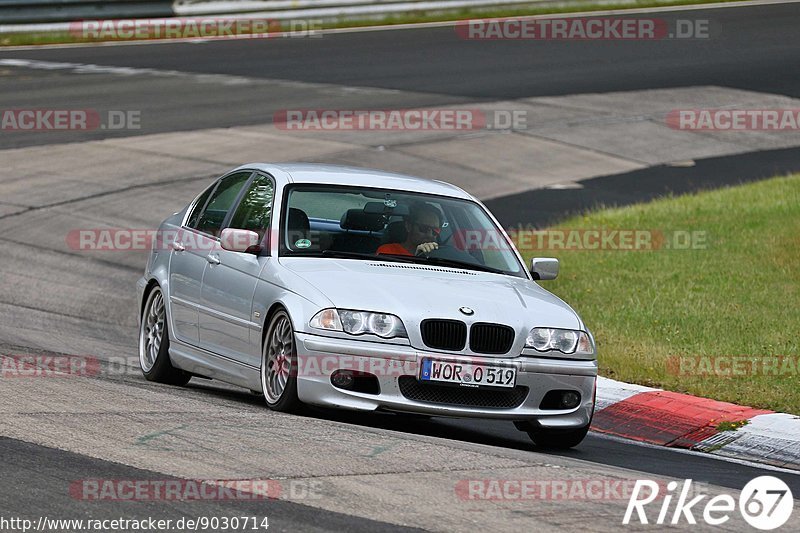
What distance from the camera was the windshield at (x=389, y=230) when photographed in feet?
30.7

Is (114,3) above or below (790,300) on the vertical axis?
above

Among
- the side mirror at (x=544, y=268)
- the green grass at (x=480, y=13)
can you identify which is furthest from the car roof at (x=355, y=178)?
the green grass at (x=480, y=13)

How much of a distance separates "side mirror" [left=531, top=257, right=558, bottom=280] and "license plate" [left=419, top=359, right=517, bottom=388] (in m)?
1.41

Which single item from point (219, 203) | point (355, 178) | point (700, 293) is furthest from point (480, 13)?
point (355, 178)

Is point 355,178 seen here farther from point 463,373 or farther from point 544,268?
point 463,373

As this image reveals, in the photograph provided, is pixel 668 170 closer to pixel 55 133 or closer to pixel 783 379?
pixel 55 133

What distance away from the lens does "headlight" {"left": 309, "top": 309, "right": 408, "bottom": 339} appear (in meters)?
8.33

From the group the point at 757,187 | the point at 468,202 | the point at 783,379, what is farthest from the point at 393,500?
the point at 757,187

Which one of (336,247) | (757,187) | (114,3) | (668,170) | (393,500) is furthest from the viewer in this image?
(114,3)

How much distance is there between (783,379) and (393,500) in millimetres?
5056

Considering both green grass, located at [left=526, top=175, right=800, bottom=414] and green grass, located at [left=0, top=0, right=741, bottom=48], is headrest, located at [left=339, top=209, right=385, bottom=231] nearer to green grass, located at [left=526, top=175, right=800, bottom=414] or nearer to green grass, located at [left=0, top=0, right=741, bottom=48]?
green grass, located at [left=526, top=175, right=800, bottom=414]

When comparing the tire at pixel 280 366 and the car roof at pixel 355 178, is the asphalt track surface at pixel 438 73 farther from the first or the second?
the tire at pixel 280 366

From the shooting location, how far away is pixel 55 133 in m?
22.9

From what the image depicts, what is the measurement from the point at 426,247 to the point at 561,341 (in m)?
1.22
